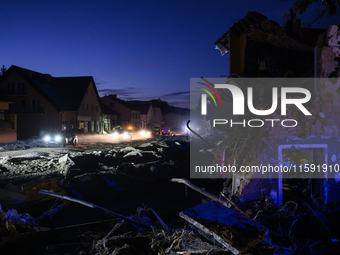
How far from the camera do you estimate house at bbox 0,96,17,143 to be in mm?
28516

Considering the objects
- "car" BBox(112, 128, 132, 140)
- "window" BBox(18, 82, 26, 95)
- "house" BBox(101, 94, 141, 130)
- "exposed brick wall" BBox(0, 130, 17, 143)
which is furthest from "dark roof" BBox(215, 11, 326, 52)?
"house" BBox(101, 94, 141, 130)

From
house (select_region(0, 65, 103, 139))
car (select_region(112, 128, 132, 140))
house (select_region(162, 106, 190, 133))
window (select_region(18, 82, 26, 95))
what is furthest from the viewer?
house (select_region(162, 106, 190, 133))

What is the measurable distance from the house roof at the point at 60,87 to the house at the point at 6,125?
573 cm

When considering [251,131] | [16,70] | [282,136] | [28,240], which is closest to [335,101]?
[282,136]

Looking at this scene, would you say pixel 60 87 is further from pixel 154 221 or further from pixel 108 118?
pixel 154 221

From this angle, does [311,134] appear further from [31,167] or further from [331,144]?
[31,167]

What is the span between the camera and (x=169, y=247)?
4.36 metres

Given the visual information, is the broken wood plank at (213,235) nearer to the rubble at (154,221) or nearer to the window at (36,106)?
the rubble at (154,221)

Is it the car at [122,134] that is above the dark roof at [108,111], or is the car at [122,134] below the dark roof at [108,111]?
below

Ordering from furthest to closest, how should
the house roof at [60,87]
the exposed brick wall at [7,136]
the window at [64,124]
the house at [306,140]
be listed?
the window at [64,124] → the house roof at [60,87] → the exposed brick wall at [7,136] → the house at [306,140]

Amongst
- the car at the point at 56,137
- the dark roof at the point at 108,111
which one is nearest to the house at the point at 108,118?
the dark roof at the point at 108,111

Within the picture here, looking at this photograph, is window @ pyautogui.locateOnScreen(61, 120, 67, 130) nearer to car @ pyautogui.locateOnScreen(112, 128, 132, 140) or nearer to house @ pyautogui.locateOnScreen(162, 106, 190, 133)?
car @ pyautogui.locateOnScreen(112, 128, 132, 140)

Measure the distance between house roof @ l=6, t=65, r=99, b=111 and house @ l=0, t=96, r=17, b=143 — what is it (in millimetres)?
5734

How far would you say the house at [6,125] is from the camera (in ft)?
93.6
